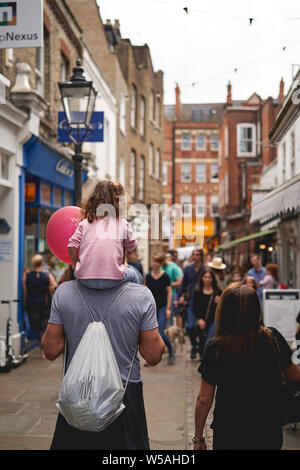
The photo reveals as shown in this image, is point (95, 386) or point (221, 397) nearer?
point (95, 386)

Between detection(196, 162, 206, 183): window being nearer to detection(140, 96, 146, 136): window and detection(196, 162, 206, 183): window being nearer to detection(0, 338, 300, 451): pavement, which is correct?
detection(140, 96, 146, 136): window

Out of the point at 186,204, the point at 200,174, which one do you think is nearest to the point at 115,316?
the point at 186,204

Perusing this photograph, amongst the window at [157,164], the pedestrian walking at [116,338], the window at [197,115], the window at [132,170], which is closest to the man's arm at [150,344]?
the pedestrian walking at [116,338]

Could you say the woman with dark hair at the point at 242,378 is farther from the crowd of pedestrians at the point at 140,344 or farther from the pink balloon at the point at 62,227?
the pink balloon at the point at 62,227

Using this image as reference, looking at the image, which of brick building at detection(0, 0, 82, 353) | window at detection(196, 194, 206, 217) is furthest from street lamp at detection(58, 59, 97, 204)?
window at detection(196, 194, 206, 217)

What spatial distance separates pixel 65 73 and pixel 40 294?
6.80 m

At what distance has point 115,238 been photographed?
2.83 m

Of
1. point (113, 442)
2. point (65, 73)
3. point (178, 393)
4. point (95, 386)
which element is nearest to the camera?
point (95, 386)

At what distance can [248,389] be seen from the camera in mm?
2898

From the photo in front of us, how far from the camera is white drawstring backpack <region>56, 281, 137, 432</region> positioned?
2500mm

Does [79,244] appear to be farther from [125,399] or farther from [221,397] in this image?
[221,397]

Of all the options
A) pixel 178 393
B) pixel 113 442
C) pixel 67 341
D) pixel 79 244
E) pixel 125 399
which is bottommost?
pixel 178 393

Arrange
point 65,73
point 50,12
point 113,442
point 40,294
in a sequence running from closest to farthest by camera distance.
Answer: point 113,442, point 40,294, point 50,12, point 65,73

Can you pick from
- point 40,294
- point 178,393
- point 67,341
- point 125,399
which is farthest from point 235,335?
point 40,294
